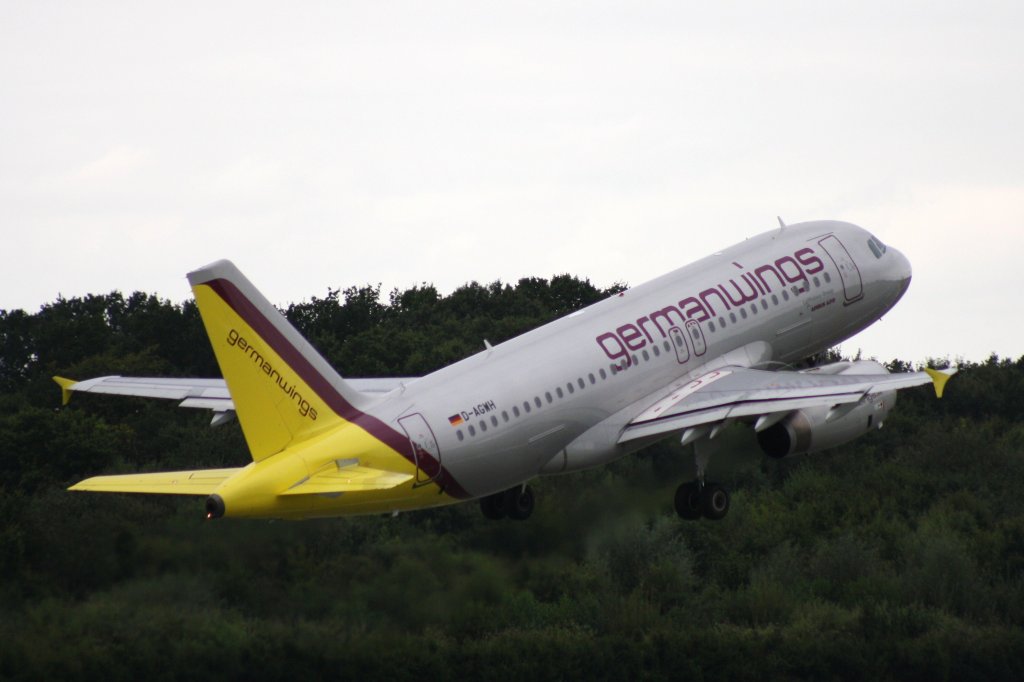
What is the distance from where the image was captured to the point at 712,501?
53438 mm

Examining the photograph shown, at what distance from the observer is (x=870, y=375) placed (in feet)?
171

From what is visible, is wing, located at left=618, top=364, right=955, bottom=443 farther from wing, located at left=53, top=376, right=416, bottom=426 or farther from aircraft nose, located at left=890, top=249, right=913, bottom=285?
aircraft nose, located at left=890, top=249, right=913, bottom=285

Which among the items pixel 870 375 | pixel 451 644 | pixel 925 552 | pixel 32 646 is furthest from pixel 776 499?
pixel 32 646

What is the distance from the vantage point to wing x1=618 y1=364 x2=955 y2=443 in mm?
49750

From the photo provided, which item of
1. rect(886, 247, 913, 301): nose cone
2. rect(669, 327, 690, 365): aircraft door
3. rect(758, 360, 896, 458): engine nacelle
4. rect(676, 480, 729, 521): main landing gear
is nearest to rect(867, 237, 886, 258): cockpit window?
rect(886, 247, 913, 301): nose cone

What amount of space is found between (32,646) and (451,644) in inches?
618

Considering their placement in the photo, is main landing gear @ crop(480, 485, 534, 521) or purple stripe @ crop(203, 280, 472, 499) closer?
purple stripe @ crop(203, 280, 472, 499)

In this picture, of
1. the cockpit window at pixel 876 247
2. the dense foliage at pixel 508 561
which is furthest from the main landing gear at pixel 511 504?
the cockpit window at pixel 876 247

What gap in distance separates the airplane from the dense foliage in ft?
12.4

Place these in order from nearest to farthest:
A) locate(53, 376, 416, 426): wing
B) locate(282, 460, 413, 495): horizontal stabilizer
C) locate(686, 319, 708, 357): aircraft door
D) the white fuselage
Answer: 1. locate(282, 460, 413, 495): horizontal stabilizer
2. the white fuselage
3. locate(53, 376, 416, 426): wing
4. locate(686, 319, 708, 357): aircraft door

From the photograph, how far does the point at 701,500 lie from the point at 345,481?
1257 centimetres

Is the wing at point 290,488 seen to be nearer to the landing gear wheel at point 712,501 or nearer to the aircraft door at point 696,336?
the landing gear wheel at point 712,501

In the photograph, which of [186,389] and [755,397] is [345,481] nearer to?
[186,389]

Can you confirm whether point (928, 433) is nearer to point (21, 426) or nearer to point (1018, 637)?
point (1018, 637)
